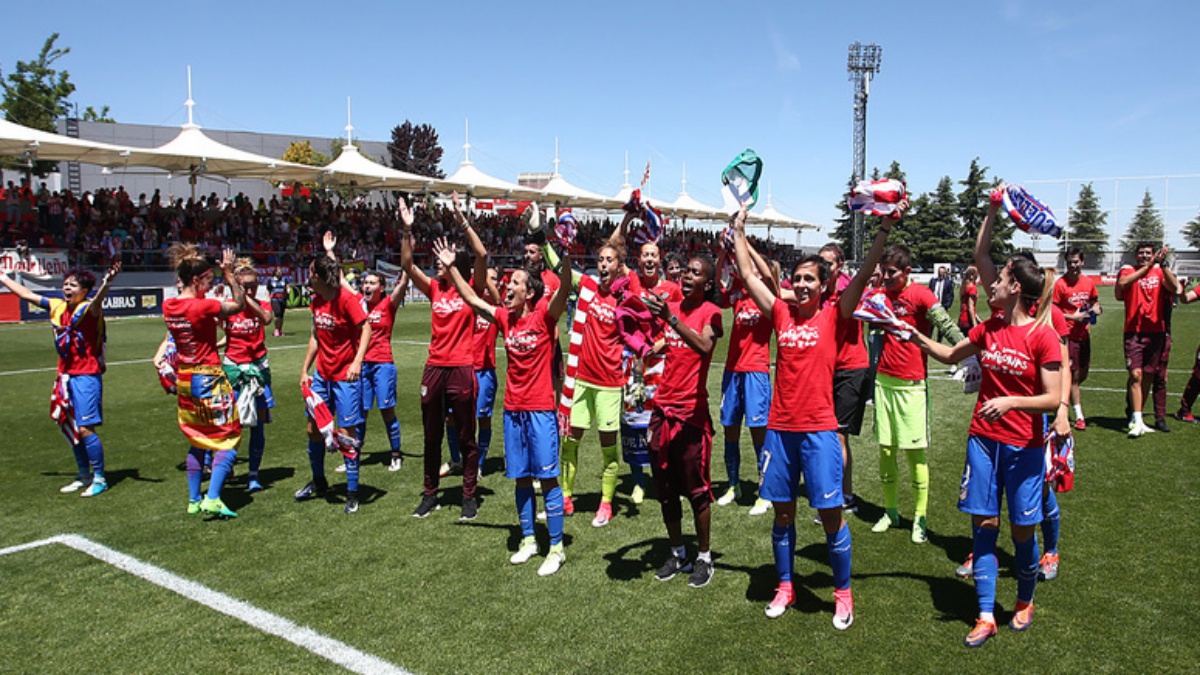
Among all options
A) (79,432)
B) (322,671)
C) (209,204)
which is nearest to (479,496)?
(322,671)

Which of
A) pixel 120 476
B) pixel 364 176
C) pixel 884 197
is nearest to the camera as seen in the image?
pixel 884 197

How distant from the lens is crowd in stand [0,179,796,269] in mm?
26375

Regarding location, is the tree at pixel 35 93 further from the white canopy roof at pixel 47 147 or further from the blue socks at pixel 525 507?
the blue socks at pixel 525 507

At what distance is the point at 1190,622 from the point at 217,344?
7740 millimetres

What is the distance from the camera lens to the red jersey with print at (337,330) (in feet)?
24.0

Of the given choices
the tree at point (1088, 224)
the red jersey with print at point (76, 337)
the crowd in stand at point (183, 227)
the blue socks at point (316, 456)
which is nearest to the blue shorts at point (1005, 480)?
the blue socks at point (316, 456)

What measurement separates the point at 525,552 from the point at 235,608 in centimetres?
200

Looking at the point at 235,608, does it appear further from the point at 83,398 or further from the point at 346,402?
the point at 83,398

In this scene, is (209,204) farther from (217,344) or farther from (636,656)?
(636,656)

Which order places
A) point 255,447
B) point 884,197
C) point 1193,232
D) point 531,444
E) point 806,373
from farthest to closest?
point 1193,232 → point 255,447 → point 531,444 → point 806,373 → point 884,197

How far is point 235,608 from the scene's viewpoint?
5.05 m

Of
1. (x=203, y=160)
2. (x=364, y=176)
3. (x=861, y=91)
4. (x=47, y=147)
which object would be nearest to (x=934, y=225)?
(x=861, y=91)

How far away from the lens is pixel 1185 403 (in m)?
10.5

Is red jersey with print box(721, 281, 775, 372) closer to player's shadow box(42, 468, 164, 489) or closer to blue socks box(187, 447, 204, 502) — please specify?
blue socks box(187, 447, 204, 502)
